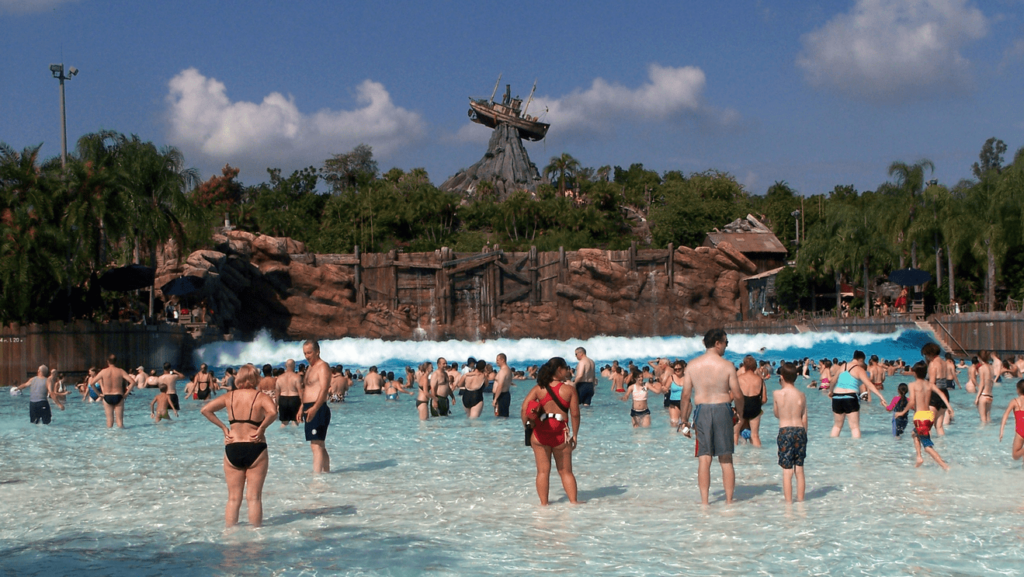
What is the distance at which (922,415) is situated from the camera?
34.9 ft

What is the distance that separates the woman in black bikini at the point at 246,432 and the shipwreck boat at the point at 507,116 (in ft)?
252

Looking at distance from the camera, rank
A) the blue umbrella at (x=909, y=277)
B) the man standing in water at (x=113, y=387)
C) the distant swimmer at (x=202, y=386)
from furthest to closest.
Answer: the blue umbrella at (x=909, y=277), the distant swimmer at (x=202, y=386), the man standing in water at (x=113, y=387)

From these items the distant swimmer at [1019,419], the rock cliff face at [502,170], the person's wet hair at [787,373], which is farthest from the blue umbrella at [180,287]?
the rock cliff face at [502,170]

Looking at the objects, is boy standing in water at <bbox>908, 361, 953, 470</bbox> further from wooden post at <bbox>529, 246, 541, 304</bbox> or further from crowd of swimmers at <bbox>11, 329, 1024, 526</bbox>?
wooden post at <bbox>529, 246, 541, 304</bbox>

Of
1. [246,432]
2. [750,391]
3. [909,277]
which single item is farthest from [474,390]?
[909,277]

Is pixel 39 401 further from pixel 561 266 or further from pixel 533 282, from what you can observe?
pixel 561 266

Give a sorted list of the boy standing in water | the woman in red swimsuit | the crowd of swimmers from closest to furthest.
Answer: the crowd of swimmers, the woman in red swimsuit, the boy standing in water

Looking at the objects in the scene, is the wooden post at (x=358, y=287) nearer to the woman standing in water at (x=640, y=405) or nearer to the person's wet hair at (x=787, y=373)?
the woman standing in water at (x=640, y=405)

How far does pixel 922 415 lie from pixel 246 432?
25.5 feet

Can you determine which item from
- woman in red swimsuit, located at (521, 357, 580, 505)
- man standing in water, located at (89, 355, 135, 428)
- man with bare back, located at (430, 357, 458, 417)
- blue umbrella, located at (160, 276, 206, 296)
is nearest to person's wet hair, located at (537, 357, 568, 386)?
woman in red swimsuit, located at (521, 357, 580, 505)

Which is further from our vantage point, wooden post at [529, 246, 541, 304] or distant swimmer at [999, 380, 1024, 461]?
wooden post at [529, 246, 541, 304]

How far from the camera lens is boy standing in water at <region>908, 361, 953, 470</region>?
1057cm

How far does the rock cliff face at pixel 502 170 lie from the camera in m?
78.0

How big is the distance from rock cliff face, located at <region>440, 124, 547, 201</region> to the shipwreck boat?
0.77 m
